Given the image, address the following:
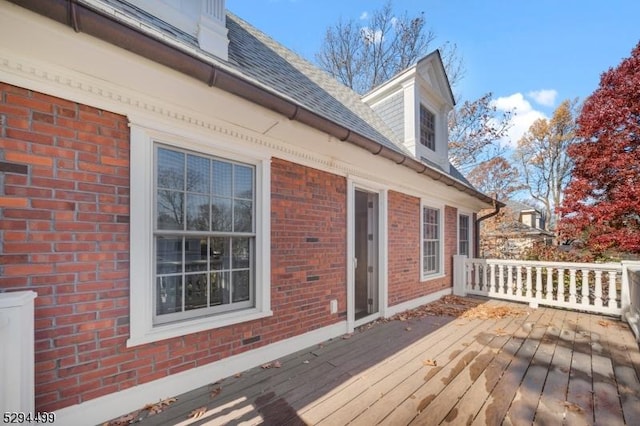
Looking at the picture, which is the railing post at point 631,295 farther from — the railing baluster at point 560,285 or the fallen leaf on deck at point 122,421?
the fallen leaf on deck at point 122,421

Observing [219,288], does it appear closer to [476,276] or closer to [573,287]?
[476,276]

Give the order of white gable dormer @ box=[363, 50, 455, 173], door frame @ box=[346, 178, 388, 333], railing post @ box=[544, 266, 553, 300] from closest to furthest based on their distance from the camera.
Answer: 1. door frame @ box=[346, 178, 388, 333]
2. railing post @ box=[544, 266, 553, 300]
3. white gable dormer @ box=[363, 50, 455, 173]

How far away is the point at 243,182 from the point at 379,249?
2.98 m

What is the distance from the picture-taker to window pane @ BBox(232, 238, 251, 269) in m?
3.21

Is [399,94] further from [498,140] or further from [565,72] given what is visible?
[498,140]

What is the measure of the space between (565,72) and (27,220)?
52.9 feet

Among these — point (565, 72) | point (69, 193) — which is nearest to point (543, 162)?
point (565, 72)

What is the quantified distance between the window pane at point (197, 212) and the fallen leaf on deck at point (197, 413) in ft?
5.26

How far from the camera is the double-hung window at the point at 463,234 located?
8294mm

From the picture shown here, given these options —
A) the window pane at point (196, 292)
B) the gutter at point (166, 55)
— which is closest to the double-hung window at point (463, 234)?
the gutter at point (166, 55)

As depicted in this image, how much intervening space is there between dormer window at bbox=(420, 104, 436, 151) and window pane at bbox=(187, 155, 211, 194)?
592 cm

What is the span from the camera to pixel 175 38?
2744 mm

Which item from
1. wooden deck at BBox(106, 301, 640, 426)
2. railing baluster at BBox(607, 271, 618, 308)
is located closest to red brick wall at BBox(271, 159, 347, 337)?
wooden deck at BBox(106, 301, 640, 426)

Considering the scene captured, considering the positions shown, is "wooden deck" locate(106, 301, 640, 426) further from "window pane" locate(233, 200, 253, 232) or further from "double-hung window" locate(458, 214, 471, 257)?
"double-hung window" locate(458, 214, 471, 257)
